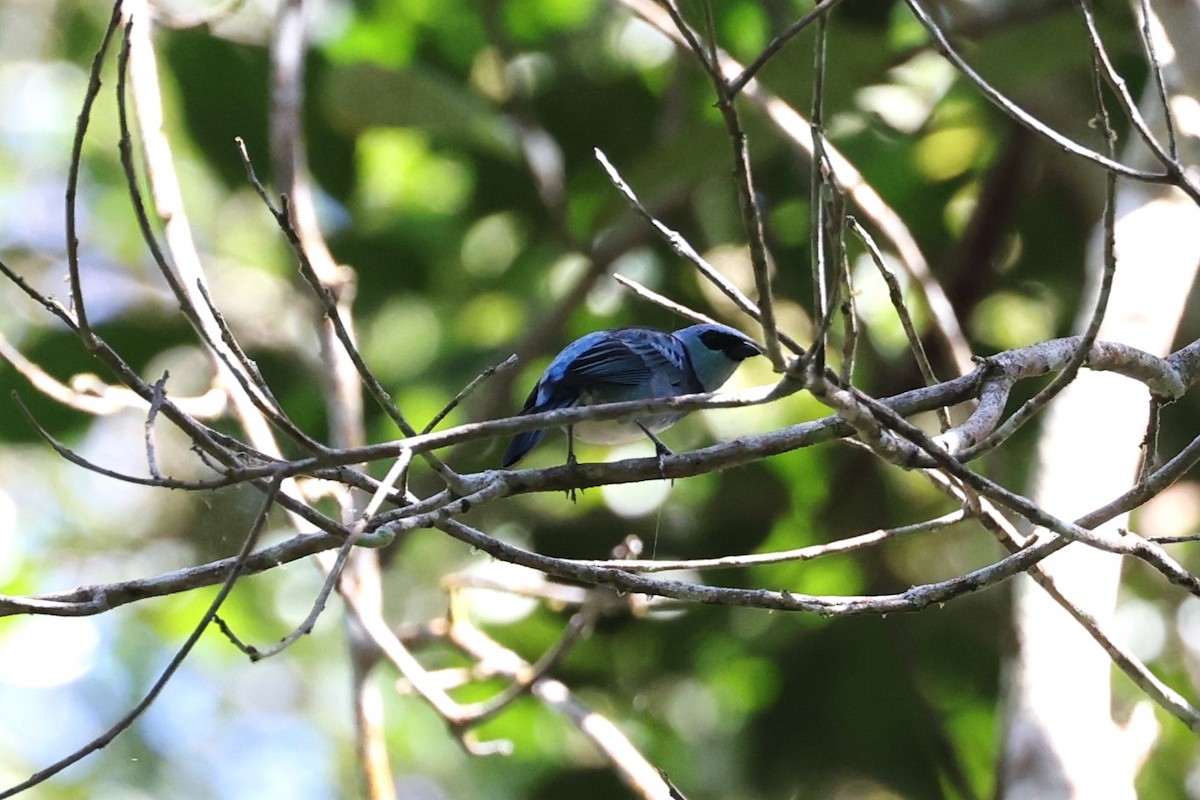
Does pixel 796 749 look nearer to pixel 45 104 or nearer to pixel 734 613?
pixel 734 613

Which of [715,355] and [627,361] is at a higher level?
[715,355]

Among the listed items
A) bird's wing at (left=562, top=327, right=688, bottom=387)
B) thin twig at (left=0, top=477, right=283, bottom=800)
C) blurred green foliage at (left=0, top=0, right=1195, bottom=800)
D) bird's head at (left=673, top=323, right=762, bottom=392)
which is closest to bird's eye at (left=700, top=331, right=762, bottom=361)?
bird's head at (left=673, top=323, right=762, bottom=392)

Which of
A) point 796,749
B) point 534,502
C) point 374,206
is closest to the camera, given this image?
point 796,749

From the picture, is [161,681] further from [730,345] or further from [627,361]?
[730,345]

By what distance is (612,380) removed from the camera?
144 inches

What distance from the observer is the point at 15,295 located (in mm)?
6898

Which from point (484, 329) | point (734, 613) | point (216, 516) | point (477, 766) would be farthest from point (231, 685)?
point (216, 516)

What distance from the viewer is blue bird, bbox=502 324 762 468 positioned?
349 cm

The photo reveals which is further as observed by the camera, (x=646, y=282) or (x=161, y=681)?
(x=646, y=282)

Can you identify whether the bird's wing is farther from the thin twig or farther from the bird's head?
the thin twig

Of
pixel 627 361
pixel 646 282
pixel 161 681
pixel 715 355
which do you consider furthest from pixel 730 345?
pixel 161 681

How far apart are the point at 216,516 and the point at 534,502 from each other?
2948 millimetres

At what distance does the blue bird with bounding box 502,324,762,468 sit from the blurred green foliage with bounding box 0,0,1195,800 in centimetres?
111

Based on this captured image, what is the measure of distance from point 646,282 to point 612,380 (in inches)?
87.3
